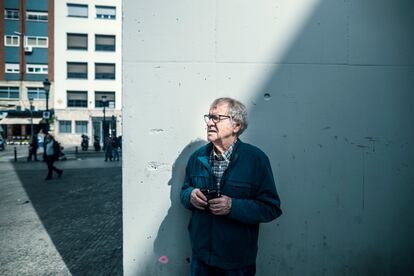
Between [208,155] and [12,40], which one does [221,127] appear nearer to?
[208,155]

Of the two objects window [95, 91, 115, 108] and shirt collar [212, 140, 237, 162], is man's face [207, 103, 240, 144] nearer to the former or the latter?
shirt collar [212, 140, 237, 162]

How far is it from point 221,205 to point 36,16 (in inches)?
1553

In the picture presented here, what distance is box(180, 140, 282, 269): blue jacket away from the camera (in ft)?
6.68

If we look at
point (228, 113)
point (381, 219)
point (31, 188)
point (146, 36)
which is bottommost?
point (31, 188)

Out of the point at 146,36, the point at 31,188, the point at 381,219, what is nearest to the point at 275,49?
the point at 146,36

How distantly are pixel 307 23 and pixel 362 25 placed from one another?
0.54 m

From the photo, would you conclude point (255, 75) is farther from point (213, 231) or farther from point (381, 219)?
point (381, 219)

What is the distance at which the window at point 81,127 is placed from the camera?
3152cm

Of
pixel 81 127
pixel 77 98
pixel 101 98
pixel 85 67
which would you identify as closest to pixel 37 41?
pixel 85 67

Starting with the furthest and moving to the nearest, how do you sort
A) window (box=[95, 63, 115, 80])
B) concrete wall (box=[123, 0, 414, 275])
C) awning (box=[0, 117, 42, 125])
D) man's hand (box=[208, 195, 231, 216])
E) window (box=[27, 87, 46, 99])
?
window (box=[27, 87, 46, 99]) < window (box=[95, 63, 115, 80]) < awning (box=[0, 117, 42, 125]) < concrete wall (box=[123, 0, 414, 275]) < man's hand (box=[208, 195, 231, 216])

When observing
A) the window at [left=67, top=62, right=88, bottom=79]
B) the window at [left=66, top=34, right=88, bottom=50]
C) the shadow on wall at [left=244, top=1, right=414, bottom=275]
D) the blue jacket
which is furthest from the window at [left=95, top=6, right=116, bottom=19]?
the blue jacket

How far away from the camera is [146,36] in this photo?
266 cm

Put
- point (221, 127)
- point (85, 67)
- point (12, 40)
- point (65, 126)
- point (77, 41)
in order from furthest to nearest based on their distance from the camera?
point (12, 40), point (85, 67), point (77, 41), point (65, 126), point (221, 127)

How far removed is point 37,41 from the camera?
107ft
